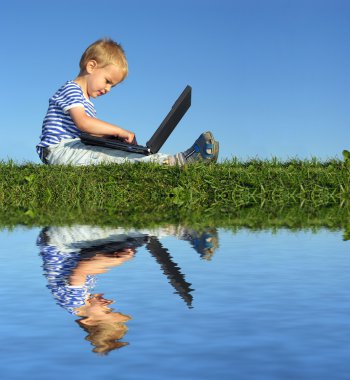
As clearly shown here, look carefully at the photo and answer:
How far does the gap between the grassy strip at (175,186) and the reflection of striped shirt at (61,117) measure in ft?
2.67

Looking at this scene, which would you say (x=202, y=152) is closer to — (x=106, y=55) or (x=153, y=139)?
(x=153, y=139)

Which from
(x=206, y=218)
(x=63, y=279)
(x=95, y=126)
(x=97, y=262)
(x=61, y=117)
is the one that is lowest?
(x=63, y=279)

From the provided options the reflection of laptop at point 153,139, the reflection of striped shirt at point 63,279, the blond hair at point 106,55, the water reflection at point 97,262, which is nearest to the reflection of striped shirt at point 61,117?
the blond hair at point 106,55

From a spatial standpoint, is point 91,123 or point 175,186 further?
point 91,123

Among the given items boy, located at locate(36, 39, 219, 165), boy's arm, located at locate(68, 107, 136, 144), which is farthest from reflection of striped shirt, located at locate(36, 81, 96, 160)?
boy's arm, located at locate(68, 107, 136, 144)

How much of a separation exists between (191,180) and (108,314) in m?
7.86

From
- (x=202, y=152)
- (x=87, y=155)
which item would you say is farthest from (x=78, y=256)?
(x=87, y=155)

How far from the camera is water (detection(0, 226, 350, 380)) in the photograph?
8.71ft

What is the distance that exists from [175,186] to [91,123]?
1537 millimetres

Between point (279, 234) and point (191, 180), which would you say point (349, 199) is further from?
point (279, 234)

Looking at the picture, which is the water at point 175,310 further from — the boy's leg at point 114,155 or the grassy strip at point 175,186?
the boy's leg at point 114,155

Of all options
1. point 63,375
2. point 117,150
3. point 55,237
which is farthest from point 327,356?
point 117,150

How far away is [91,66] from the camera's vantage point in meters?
12.2

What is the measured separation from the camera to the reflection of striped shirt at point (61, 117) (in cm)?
1216
